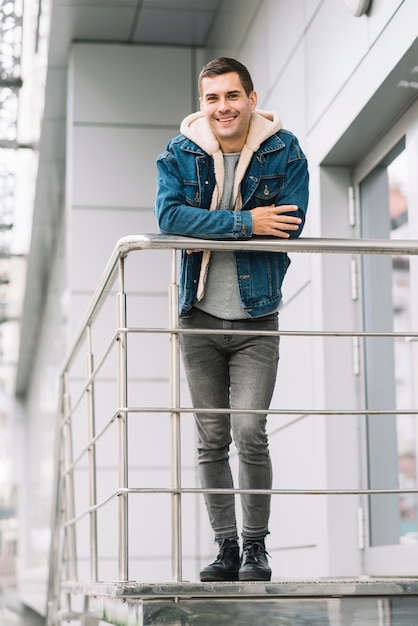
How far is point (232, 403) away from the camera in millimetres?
3062

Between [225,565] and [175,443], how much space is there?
0.44m

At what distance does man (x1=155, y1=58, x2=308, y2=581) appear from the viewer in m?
2.97

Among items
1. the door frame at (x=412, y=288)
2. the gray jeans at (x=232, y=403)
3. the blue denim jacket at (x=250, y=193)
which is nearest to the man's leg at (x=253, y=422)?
the gray jeans at (x=232, y=403)

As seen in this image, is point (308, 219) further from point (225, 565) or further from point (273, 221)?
point (225, 565)

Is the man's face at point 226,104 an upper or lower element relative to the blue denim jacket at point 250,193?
upper

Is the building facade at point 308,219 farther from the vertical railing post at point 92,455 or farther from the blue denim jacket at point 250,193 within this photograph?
the vertical railing post at point 92,455

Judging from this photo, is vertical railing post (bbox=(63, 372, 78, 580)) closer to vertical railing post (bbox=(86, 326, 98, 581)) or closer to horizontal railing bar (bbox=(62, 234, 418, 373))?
vertical railing post (bbox=(86, 326, 98, 581))

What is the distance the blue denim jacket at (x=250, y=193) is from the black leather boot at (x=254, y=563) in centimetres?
67

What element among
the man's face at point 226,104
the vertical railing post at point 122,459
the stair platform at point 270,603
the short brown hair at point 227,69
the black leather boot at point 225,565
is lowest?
the stair platform at point 270,603

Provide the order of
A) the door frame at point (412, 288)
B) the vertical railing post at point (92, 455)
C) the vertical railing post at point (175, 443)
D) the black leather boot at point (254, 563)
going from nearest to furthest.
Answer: the vertical railing post at point (175, 443) < the black leather boot at point (254, 563) < the vertical railing post at point (92, 455) < the door frame at point (412, 288)

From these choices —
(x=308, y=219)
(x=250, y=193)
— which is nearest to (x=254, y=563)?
(x=250, y=193)

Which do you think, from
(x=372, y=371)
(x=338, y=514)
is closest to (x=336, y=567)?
(x=338, y=514)

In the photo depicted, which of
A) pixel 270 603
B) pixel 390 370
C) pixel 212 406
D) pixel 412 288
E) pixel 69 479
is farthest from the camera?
pixel 69 479

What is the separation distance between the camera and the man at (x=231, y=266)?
117 inches
